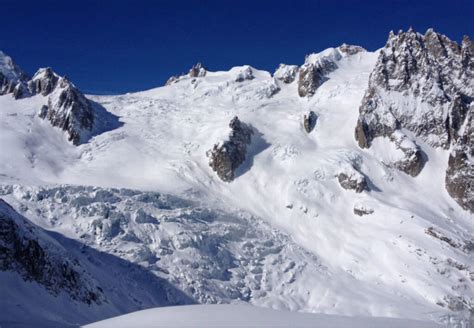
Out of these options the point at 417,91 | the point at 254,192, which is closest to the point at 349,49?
the point at 417,91

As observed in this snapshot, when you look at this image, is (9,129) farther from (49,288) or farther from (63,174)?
(49,288)

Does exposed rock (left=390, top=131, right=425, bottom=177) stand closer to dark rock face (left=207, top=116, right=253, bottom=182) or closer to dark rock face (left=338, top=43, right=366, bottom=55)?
dark rock face (left=207, top=116, right=253, bottom=182)

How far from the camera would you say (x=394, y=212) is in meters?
65.5

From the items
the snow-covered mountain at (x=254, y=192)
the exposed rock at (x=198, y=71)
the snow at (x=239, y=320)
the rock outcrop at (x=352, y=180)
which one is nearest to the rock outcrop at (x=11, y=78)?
the snow-covered mountain at (x=254, y=192)

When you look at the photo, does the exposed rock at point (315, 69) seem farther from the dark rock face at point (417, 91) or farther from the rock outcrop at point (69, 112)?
the rock outcrop at point (69, 112)

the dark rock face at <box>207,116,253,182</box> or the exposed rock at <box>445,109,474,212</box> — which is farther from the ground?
the exposed rock at <box>445,109,474,212</box>

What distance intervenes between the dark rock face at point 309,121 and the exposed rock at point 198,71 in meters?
41.3

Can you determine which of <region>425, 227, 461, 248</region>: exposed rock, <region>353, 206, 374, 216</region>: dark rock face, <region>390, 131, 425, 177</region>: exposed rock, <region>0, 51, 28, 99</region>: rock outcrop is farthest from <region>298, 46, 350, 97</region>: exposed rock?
<region>0, 51, 28, 99</region>: rock outcrop

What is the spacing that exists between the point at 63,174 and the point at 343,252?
4145 cm

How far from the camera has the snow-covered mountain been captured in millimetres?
51312

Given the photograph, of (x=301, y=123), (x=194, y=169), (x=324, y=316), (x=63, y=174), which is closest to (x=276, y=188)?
(x=194, y=169)

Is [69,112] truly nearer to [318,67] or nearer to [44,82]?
[44,82]

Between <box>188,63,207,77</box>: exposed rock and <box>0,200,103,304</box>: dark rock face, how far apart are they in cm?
8304

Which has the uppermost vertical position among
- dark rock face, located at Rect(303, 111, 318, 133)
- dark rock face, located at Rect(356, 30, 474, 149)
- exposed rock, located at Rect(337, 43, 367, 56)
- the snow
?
exposed rock, located at Rect(337, 43, 367, 56)
